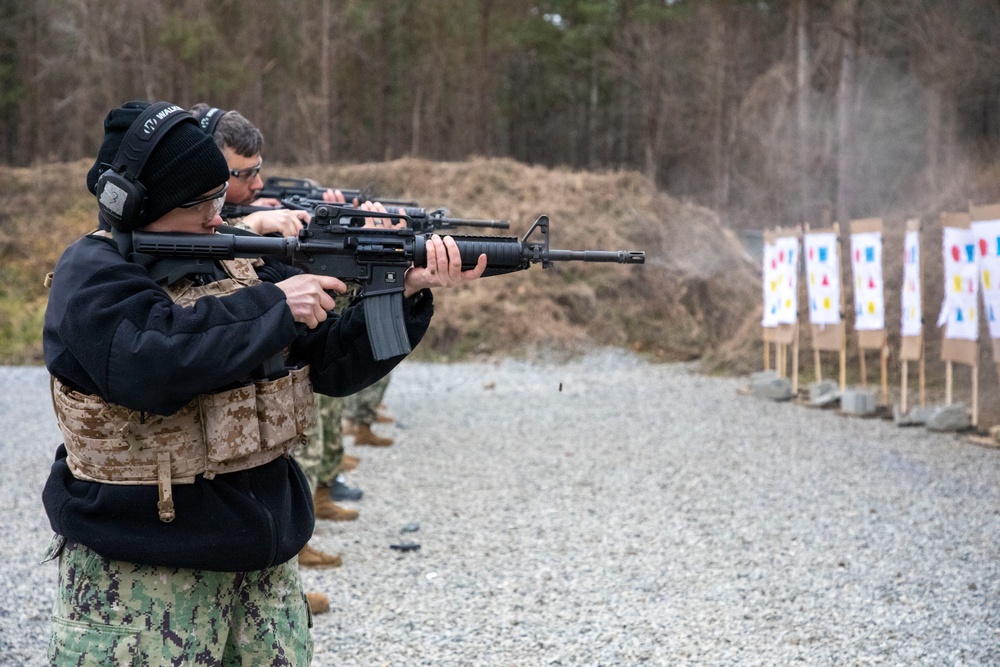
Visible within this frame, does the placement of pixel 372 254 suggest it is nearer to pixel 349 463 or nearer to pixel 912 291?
pixel 349 463

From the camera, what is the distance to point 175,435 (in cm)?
199

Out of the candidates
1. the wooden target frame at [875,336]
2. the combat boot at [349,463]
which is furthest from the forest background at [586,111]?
the combat boot at [349,463]

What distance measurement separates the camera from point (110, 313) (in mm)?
1832

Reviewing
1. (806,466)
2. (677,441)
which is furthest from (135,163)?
(677,441)

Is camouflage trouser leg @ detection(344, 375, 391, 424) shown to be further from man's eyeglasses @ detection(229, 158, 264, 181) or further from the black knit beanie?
the black knit beanie

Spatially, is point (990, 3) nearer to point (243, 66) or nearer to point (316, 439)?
point (243, 66)

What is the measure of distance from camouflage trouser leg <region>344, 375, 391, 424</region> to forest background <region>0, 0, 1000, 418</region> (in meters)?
6.29

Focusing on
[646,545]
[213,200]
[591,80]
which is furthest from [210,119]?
[591,80]

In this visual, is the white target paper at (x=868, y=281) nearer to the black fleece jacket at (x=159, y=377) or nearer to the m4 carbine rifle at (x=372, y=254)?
the m4 carbine rifle at (x=372, y=254)

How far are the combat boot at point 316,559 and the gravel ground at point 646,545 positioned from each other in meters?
0.07

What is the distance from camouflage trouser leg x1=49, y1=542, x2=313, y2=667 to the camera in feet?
6.40

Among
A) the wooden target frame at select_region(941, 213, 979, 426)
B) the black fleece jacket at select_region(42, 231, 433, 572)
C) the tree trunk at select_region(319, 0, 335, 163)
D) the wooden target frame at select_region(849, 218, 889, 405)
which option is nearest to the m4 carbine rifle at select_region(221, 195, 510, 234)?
the black fleece jacket at select_region(42, 231, 433, 572)

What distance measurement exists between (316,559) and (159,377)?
319 centimetres

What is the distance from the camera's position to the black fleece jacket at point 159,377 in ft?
6.00
